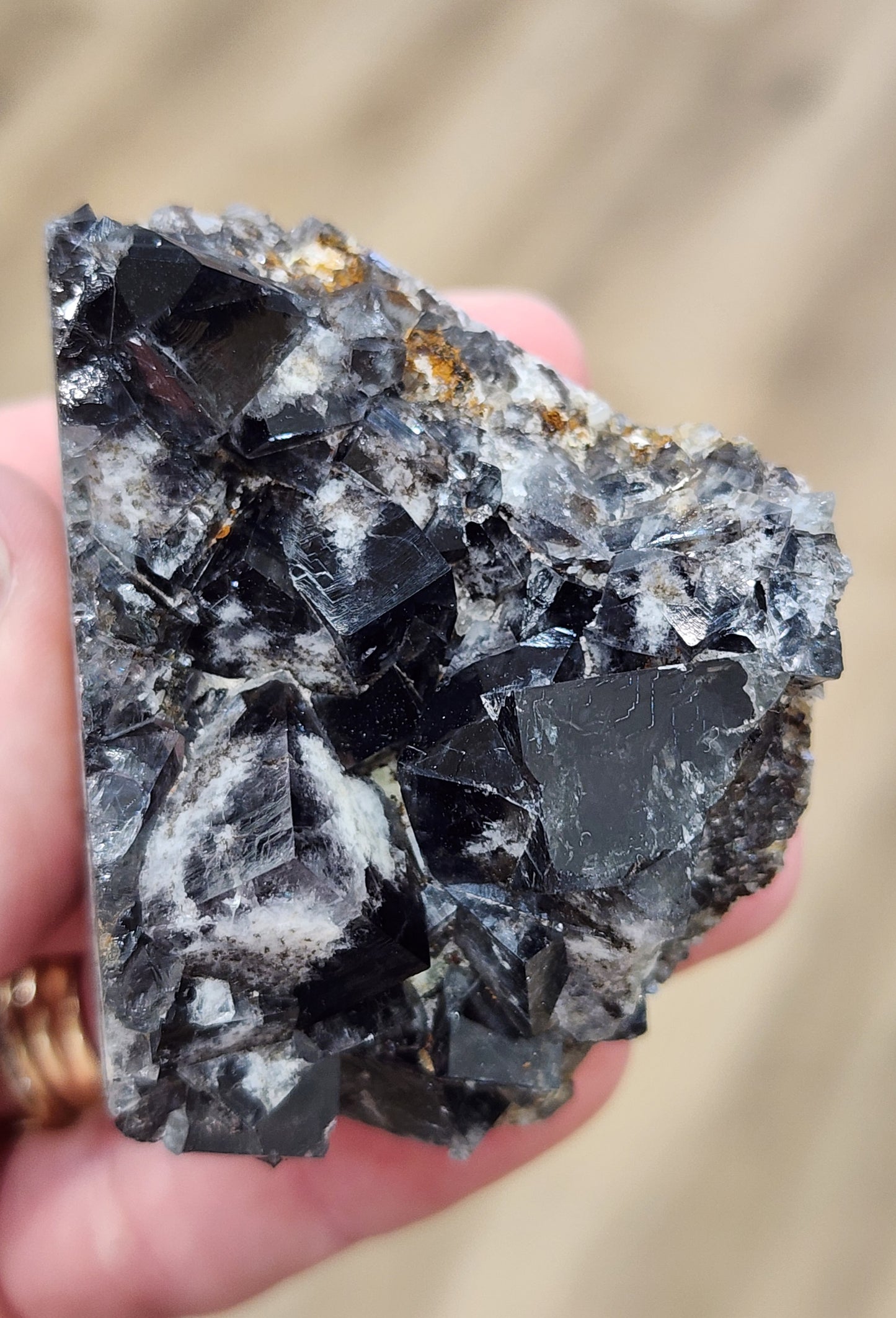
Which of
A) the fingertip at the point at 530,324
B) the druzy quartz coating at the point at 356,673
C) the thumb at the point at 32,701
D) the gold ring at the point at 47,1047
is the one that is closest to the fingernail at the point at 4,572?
the thumb at the point at 32,701

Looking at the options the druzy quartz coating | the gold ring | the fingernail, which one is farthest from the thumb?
the gold ring

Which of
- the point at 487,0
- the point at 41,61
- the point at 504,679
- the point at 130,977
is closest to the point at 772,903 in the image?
the point at 504,679

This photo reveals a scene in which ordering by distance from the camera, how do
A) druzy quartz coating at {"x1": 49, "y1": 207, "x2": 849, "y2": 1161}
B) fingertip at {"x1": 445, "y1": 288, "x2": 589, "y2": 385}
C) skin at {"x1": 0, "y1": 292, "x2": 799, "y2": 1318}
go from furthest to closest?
fingertip at {"x1": 445, "y1": 288, "x2": 589, "y2": 385}
skin at {"x1": 0, "y1": 292, "x2": 799, "y2": 1318}
druzy quartz coating at {"x1": 49, "y1": 207, "x2": 849, "y2": 1161}

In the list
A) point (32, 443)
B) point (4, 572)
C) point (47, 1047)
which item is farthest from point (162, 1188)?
point (32, 443)

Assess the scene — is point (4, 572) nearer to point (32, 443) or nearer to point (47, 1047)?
point (32, 443)

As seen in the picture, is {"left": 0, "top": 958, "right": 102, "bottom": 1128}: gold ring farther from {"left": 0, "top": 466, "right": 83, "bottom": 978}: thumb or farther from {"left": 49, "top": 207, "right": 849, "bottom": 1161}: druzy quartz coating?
{"left": 49, "top": 207, "right": 849, "bottom": 1161}: druzy quartz coating

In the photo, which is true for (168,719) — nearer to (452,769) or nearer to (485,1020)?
(452,769)
